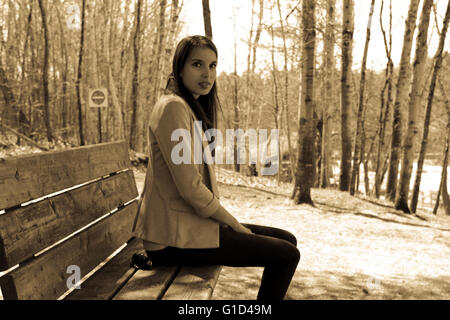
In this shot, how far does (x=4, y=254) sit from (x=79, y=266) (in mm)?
554

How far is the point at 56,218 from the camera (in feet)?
6.26

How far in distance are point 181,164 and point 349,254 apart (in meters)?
3.62

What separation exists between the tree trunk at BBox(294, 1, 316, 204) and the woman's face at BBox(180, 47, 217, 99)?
5631 mm

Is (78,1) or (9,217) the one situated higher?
(78,1)

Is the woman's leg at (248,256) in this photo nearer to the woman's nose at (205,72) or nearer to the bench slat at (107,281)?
the bench slat at (107,281)

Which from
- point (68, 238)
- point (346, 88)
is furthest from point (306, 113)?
point (68, 238)

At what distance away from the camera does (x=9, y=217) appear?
158cm

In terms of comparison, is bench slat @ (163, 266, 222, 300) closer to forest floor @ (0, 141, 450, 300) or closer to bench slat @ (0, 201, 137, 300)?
bench slat @ (0, 201, 137, 300)

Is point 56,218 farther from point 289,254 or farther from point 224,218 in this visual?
point 289,254
